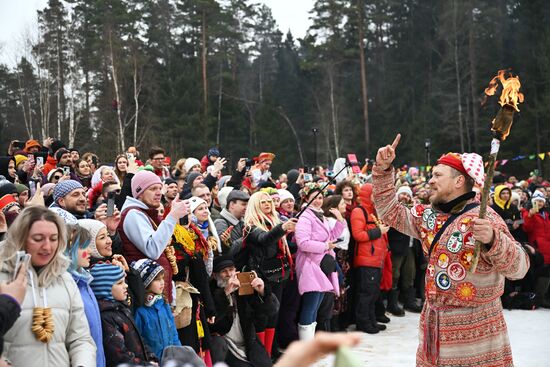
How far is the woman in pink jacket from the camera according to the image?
7.09 meters

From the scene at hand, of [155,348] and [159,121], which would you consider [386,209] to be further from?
[159,121]

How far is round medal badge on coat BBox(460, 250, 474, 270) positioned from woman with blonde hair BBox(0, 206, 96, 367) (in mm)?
2258

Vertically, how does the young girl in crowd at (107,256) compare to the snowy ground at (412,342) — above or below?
above

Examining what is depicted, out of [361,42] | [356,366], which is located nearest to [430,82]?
[361,42]

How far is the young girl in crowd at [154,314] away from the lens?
441 cm

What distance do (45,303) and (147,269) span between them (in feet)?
4.26

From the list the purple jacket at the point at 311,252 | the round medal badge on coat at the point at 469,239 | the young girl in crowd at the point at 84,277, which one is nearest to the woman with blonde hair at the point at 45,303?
the young girl in crowd at the point at 84,277

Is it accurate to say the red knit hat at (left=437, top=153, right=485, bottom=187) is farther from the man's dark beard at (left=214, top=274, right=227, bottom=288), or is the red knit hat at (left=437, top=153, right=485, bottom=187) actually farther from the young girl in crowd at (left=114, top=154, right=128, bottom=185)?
the young girl in crowd at (left=114, top=154, right=128, bottom=185)

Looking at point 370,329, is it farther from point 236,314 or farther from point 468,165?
point 468,165

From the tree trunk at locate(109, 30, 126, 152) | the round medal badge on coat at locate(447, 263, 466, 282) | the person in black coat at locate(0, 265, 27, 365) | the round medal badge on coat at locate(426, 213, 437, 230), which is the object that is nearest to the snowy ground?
the round medal badge on coat at locate(426, 213, 437, 230)

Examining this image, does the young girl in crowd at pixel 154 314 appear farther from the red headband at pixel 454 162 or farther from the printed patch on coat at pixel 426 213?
the red headband at pixel 454 162

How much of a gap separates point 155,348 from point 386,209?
1.96m

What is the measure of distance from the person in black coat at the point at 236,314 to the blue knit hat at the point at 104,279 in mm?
1831

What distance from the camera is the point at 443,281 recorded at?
3785 millimetres
